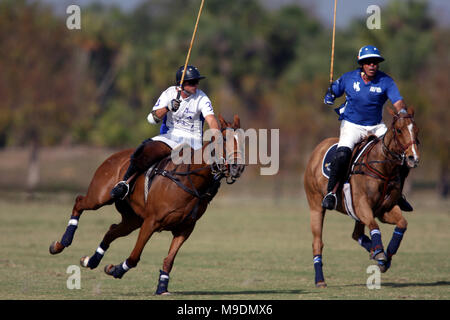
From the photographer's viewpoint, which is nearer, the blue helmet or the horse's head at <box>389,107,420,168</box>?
the horse's head at <box>389,107,420,168</box>

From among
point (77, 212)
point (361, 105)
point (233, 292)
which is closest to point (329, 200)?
point (361, 105)

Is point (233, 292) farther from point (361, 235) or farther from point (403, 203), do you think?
point (403, 203)

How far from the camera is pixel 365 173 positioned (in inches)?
492

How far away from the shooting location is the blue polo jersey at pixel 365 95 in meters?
12.7

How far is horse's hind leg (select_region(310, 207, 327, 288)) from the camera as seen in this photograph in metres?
12.7

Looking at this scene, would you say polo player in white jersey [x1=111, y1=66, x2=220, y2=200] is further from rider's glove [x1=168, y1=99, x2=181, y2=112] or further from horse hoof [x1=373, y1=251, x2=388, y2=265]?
horse hoof [x1=373, y1=251, x2=388, y2=265]

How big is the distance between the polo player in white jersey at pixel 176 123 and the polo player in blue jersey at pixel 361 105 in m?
2.27

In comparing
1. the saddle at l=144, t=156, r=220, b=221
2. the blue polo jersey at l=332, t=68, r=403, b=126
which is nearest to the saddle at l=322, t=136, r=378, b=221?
the blue polo jersey at l=332, t=68, r=403, b=126

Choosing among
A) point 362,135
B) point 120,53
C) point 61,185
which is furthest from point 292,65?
point 362,135

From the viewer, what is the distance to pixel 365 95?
12.8 meters

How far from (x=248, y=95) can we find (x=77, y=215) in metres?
50.7

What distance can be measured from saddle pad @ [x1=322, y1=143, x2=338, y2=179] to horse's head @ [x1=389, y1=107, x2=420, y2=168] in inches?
55.8

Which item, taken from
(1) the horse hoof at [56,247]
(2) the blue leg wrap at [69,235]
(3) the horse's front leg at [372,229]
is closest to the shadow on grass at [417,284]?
(3) the horse's front leg at [372,229]

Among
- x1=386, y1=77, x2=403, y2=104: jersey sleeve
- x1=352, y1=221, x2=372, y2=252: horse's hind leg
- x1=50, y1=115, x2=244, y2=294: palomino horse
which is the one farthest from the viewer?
x1=352, y1=221, x2=372, y2=252: horse's hind leg
